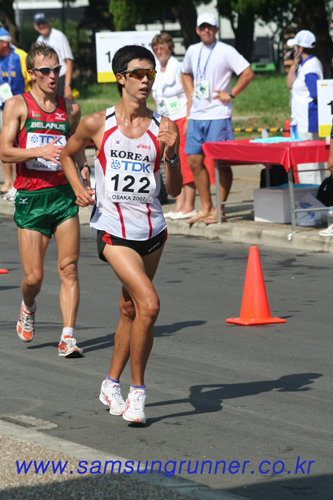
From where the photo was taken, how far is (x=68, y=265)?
6465 millimetres

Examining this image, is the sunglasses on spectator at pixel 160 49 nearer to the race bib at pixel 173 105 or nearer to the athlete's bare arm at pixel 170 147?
the race bib at pixel 173 105

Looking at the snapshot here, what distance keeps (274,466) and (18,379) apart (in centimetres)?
219

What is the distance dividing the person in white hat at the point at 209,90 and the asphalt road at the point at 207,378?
8.18 feet

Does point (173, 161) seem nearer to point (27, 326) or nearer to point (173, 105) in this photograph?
point (27, 326)

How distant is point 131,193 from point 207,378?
151 cm

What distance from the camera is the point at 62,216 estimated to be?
648 cm

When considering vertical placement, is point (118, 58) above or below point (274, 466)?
above

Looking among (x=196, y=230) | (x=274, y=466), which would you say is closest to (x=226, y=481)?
(x=274, y=466)

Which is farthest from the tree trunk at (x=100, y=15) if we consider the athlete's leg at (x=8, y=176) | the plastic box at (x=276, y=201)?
the plastic box at (x=276, y=201)

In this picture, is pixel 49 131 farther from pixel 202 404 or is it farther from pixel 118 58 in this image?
pixel 202 404

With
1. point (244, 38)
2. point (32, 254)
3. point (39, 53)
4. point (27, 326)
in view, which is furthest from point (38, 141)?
point (244, 38)

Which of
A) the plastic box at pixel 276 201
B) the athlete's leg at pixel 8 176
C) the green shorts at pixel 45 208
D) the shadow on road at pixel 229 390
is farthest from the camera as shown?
the athlete's leg at pixel 8 176

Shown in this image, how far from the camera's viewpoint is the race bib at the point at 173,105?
12.2 metres

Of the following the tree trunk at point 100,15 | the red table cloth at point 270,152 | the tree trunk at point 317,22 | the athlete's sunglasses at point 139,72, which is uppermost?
the tree trunk at point 100,15
